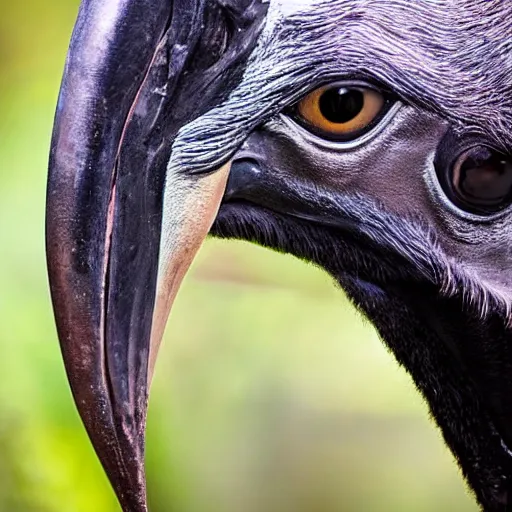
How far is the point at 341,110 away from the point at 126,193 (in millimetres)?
154

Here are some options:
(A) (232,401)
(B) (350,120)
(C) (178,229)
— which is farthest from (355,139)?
(A) (232,401)

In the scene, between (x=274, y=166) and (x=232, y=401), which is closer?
(x=274, y=166)

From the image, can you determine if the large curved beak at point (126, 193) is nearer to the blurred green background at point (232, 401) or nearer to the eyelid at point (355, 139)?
the eyelid at point (355, 139)

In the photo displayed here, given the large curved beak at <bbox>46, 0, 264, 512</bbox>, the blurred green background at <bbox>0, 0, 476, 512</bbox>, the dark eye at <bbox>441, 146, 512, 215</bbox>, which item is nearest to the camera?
the large curved beak at <bbox>46, 0, 264, 512</bbox>

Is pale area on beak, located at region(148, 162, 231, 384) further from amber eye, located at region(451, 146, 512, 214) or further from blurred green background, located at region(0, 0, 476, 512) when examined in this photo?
blurred green background, located at region(0, 0, 476, 512)

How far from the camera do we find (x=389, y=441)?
6.35 feet

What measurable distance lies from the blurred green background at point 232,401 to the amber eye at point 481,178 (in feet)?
3.86

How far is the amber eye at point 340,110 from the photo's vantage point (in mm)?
657

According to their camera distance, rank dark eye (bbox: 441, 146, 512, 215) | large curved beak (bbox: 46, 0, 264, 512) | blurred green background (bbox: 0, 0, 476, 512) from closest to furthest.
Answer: large curved beak (bbox: 46, 0, 264, 512), dark eye (bbox: 441, 146, 512, 215), blurred green background (bbox: 0, 0, 476, 512)

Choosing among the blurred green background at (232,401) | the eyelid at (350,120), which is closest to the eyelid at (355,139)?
the eyelid at (350,120)

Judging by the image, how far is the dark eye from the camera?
2.29 feet

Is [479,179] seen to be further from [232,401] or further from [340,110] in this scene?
[232,401]

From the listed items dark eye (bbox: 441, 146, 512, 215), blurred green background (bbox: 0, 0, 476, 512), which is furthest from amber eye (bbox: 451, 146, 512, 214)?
blurred green background (bbox: 0, 0, 476, 512)

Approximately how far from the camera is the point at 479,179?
70 cm
